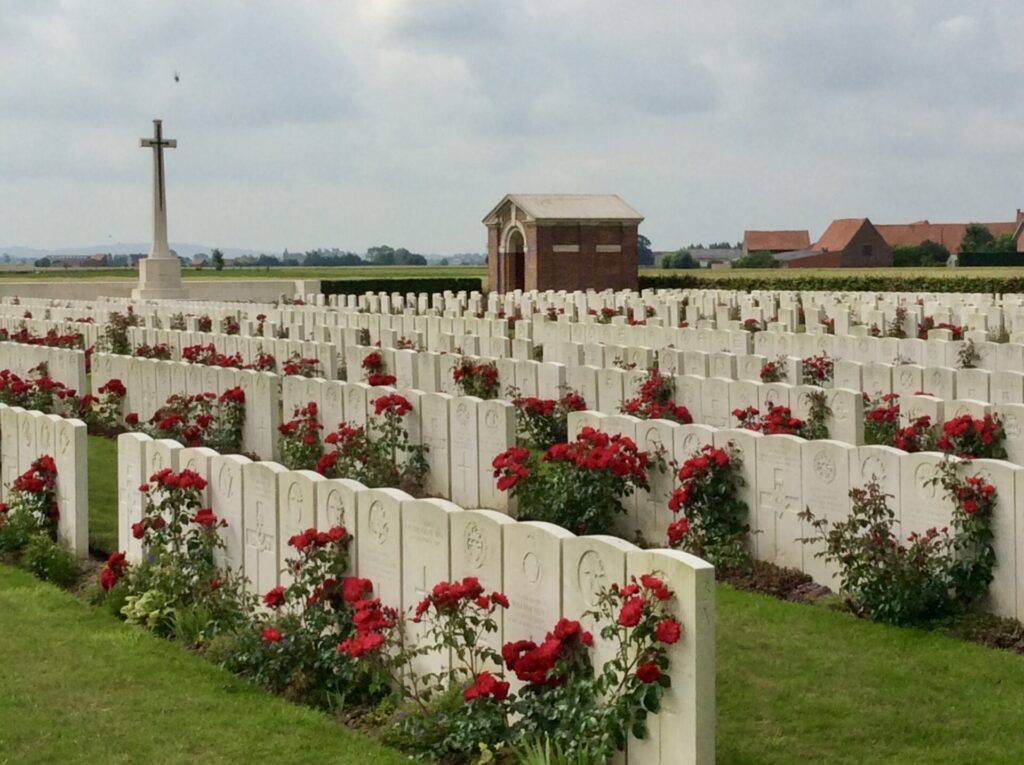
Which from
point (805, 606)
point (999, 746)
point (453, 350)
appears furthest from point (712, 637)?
point (453, 350)

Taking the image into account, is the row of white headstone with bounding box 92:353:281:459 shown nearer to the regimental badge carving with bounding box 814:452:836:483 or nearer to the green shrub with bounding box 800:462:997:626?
the regimental badge carving with bounding box 814:452:836:483

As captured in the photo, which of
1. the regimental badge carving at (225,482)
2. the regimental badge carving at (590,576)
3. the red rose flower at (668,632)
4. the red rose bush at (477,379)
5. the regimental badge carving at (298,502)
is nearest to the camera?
the red rose flower at (668,632)

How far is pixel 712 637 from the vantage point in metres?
4.97

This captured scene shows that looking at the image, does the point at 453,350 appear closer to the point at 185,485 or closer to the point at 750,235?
the point at 185,485

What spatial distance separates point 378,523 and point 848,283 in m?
32.8

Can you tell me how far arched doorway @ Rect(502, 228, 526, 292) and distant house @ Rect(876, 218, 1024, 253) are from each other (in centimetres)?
5740

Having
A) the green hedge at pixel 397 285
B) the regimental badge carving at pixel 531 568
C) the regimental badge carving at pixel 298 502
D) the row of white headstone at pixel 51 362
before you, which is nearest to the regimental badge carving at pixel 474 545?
the regimental badge carving at pixel 531 568

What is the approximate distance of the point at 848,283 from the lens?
37500 mm

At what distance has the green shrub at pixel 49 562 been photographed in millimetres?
8328

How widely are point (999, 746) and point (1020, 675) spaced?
2.96ft

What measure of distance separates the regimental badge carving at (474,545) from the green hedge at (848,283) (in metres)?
30.3

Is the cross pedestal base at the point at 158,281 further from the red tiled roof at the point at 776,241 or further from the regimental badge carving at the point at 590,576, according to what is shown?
the red tiled roof at the point at 776,241

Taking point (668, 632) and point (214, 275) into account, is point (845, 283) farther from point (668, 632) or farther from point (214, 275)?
point (214, 275)

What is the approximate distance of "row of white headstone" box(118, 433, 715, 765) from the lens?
195 inches
